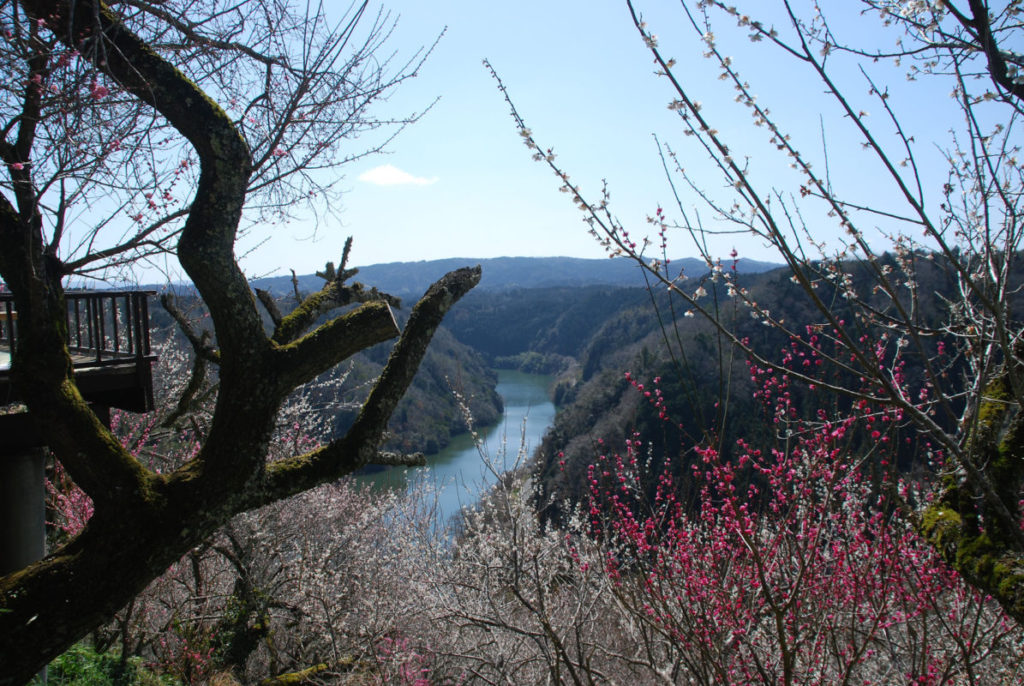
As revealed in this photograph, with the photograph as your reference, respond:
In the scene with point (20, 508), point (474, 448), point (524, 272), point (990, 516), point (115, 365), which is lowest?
point (474, 448)

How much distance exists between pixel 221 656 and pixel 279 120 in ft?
17.2

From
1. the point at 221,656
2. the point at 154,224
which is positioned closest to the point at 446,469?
the point at 221,656

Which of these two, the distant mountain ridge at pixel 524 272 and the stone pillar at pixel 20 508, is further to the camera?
the distant mountain ridge at pixel 524 272

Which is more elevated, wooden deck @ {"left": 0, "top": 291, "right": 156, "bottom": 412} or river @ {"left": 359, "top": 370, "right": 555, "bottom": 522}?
wooden deck @ {"left": 0, "top": 291, "right": 156, "bottom": 412}

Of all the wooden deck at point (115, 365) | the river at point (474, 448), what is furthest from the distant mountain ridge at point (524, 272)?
the wooden deck at point (115, 365)

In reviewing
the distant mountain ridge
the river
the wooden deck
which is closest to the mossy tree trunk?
the wooden deck

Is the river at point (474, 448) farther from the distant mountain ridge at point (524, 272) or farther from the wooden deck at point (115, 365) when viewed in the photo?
the distant mountain ridge at point (524, 272)

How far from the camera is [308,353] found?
2.40 meters

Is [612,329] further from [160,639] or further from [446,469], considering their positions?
[160,639]

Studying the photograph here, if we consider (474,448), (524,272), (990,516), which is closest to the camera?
(990,516)

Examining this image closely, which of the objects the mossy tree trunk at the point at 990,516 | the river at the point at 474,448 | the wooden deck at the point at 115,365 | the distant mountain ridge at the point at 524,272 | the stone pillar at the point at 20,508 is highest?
the distant mountain ridge at the point at 524,272

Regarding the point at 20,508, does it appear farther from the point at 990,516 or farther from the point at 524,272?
the point at 524,272

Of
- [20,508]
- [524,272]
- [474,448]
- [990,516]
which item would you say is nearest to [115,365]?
[20,508]

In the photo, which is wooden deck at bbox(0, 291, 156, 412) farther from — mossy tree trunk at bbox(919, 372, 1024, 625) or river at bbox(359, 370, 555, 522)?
river at bbox(359, 370, 555, 522)
